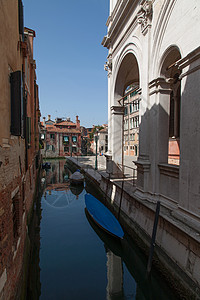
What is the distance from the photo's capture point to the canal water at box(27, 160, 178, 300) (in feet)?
14.9

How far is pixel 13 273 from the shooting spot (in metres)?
3.23

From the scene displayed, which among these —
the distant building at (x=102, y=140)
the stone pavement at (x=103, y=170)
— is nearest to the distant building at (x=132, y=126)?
the stone pavement at (x=103, y=170)

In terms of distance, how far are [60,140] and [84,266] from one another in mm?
36862

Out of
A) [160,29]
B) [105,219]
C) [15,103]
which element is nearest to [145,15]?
[160,29]

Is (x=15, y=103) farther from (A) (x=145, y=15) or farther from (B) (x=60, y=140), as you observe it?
(B) (x=60, y=140)

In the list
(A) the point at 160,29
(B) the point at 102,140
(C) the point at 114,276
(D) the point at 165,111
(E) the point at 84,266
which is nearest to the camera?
(C) the point at 114,276

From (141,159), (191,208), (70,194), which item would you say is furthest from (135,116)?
(191,208)

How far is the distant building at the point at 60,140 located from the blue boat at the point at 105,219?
3198 cm

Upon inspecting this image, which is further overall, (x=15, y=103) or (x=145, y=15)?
(x=145, y=15)

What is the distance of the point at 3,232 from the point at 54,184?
15435 mm

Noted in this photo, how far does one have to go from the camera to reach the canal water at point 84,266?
455cm

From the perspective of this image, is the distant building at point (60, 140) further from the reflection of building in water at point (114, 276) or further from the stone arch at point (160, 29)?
the stone arch at point (160, 29)

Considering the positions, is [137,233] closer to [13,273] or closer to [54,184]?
[13,273]

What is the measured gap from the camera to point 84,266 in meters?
5.69
